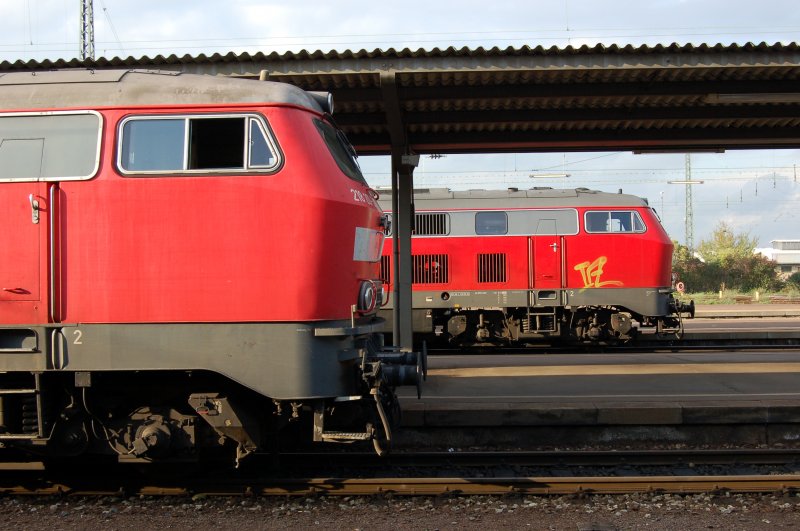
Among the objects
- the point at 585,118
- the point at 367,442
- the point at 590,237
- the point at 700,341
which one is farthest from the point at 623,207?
the point at 367,442

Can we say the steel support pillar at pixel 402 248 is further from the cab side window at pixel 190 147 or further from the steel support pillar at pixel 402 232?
the cab side window at pixel 190 147

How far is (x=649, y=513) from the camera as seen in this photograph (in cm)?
582

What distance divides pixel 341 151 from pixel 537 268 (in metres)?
9.88

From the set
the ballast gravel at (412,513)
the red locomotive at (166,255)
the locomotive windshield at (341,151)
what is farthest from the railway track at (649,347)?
the red locomotive at (166,255)

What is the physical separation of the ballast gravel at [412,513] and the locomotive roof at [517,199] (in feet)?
33.3

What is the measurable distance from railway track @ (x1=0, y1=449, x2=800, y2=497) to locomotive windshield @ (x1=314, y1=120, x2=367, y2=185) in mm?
2996

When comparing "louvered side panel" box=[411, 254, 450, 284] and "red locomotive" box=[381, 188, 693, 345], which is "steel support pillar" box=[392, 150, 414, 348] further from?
"louvered side panel" box=[411, 254, 450, 284]

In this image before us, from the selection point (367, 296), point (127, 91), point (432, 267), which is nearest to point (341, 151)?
point (367, 296)

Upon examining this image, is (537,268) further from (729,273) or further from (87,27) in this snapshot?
(729,273)

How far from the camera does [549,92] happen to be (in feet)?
29.3

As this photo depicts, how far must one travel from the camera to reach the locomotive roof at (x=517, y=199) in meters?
15.6

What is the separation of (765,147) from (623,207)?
15.3ft

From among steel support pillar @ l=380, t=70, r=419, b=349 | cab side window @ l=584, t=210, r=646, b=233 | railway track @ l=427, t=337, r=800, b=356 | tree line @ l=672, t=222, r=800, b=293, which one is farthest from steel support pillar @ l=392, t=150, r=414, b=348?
tree line @ l=672, t=222, r=800, b=293

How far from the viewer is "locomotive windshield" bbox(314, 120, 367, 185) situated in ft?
19.6
